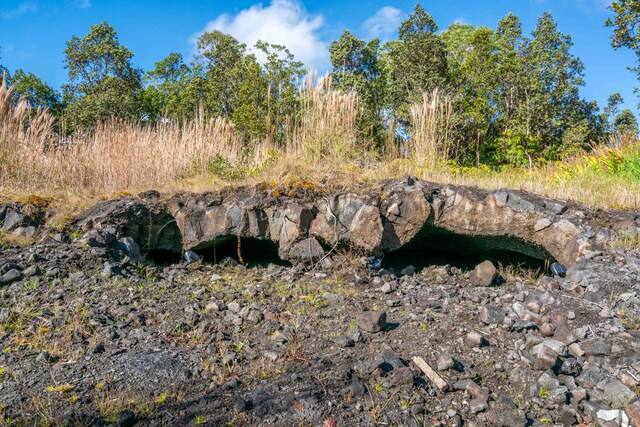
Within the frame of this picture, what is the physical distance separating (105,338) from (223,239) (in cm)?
283

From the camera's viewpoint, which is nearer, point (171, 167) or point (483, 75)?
point (171, 167)

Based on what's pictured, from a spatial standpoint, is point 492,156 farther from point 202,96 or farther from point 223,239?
point 202,96

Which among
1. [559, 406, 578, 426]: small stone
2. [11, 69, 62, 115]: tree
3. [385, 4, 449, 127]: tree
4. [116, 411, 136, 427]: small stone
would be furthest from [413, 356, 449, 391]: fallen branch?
[11, 69, 62, 115]: tree

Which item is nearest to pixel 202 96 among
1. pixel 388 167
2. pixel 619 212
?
pixel 388 167

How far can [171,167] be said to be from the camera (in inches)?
326

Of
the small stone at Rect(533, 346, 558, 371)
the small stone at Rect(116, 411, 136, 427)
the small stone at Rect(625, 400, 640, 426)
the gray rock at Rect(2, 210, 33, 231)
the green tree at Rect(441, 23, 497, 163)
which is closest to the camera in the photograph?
the small stone at Rect(116, 411, 136, 427)

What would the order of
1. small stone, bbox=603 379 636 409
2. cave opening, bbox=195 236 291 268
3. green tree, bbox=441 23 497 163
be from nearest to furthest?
1. small stone, bbox=603 379 636 409
2. cave opening, bbox=195 236 291 268
3. green tree, bbox=441 23 497 163

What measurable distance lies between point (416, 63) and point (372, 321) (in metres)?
12.6

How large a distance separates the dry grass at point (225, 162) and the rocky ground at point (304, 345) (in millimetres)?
1829

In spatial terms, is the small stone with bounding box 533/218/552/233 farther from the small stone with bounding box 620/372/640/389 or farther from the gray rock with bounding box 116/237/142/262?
the gray rock with bounding box 116/237/142/262

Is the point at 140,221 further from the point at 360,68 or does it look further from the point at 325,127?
the point at 360,68

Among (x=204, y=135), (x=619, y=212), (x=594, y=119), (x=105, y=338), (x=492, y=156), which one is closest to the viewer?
(x=105, y=338)

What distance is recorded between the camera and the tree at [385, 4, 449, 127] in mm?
14555

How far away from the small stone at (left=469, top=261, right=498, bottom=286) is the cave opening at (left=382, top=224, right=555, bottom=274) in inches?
33.1
